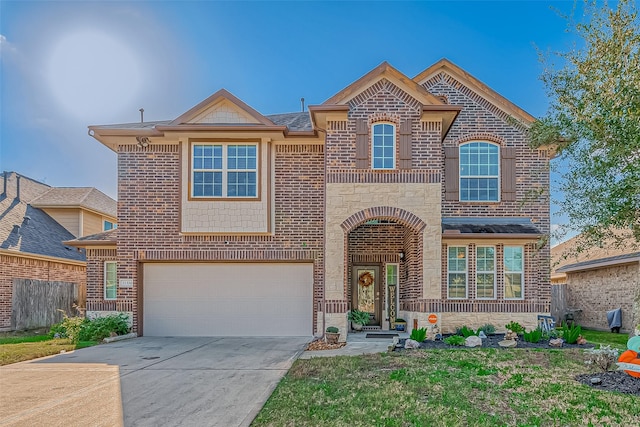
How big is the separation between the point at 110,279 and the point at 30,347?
3.28 metres

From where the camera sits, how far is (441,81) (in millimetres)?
15930

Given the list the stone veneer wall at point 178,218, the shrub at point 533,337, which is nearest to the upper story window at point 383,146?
the stone veneer wall at point 178,218

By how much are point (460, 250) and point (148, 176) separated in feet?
30.9

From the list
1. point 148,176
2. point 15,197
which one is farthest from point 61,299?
point 148,176

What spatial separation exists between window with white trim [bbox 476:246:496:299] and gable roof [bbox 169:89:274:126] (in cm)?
704

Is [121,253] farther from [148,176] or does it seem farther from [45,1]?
[45,1]

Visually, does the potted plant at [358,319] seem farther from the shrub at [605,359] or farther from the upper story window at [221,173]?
the shrub at [605,359]

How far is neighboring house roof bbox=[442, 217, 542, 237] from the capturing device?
1394 cm

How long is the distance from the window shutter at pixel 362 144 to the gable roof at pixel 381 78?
76 cm

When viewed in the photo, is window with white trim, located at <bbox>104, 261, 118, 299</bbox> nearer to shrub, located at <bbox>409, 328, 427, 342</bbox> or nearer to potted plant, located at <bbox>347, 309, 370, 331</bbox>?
potted plant, located at <bbox>347, 309, 370, 331</bbox>

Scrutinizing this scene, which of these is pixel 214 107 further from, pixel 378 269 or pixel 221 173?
pixel 378 269

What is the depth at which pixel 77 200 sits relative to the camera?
22734 millimetres

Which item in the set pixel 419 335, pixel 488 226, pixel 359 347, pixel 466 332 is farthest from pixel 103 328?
pixel 488 226

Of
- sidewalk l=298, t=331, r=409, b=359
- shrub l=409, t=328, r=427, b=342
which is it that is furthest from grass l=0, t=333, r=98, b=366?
shrub l=409, t=328, r=427, b=342
